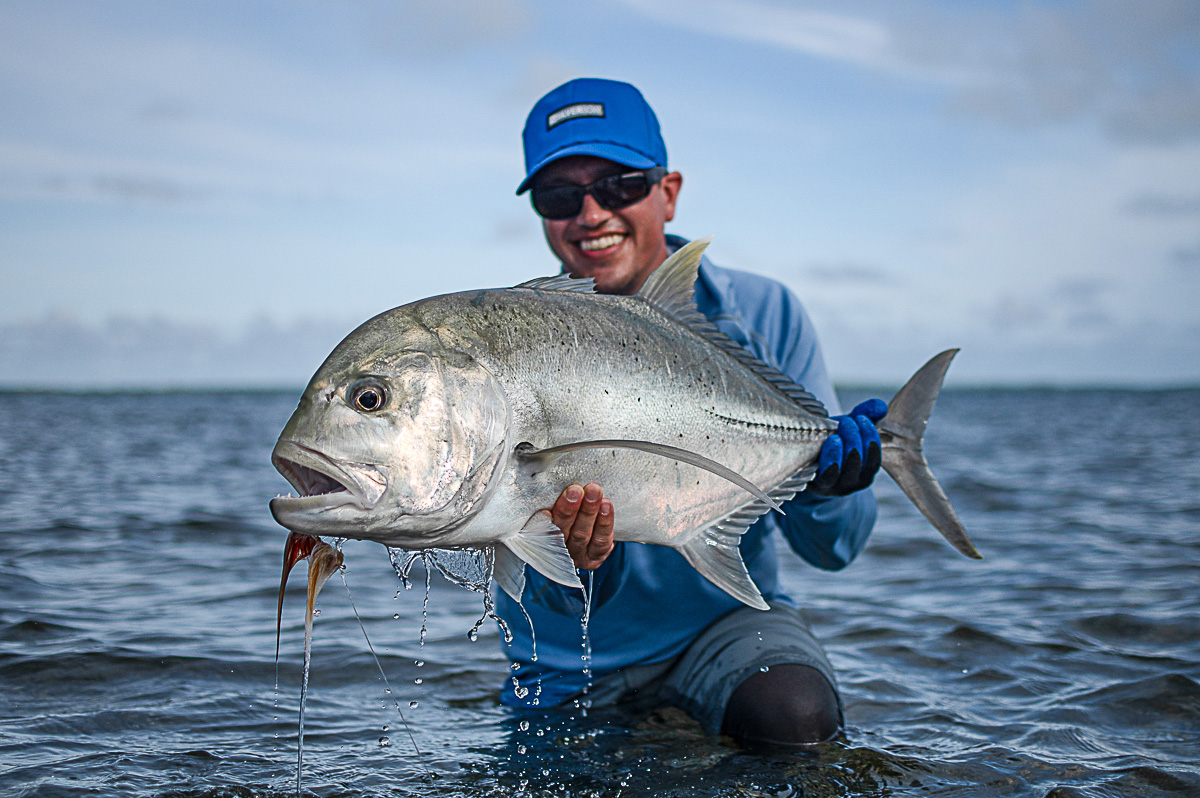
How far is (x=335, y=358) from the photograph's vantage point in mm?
2492

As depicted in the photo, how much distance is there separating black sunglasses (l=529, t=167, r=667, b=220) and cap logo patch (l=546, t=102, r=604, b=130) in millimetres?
281

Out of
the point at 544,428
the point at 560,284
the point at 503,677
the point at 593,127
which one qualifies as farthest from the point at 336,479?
the point at 503,677

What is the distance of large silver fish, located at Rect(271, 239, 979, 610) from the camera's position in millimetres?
2377

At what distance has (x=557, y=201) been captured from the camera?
423 centimetres

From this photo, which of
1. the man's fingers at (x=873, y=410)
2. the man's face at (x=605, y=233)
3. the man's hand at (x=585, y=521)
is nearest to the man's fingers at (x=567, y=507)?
the man's hand at (x=585, y=521)

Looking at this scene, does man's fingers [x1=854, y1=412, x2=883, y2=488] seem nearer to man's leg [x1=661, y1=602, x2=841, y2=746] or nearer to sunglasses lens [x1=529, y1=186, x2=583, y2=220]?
man's leg [x1=661, y1=602, x2=841, y2=746]

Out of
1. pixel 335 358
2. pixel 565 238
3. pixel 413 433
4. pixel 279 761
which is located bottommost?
pixel 279 761

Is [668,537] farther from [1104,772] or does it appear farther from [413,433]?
[1104,772]

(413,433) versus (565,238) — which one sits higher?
(565,238)

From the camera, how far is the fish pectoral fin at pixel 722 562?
3.18 meters

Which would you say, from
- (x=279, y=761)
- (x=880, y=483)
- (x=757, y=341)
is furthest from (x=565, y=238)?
(x=880, y=483)

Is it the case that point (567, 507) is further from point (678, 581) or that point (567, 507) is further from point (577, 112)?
point (577, 112)

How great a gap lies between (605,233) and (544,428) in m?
1.78

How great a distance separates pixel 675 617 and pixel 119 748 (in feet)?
7.62
